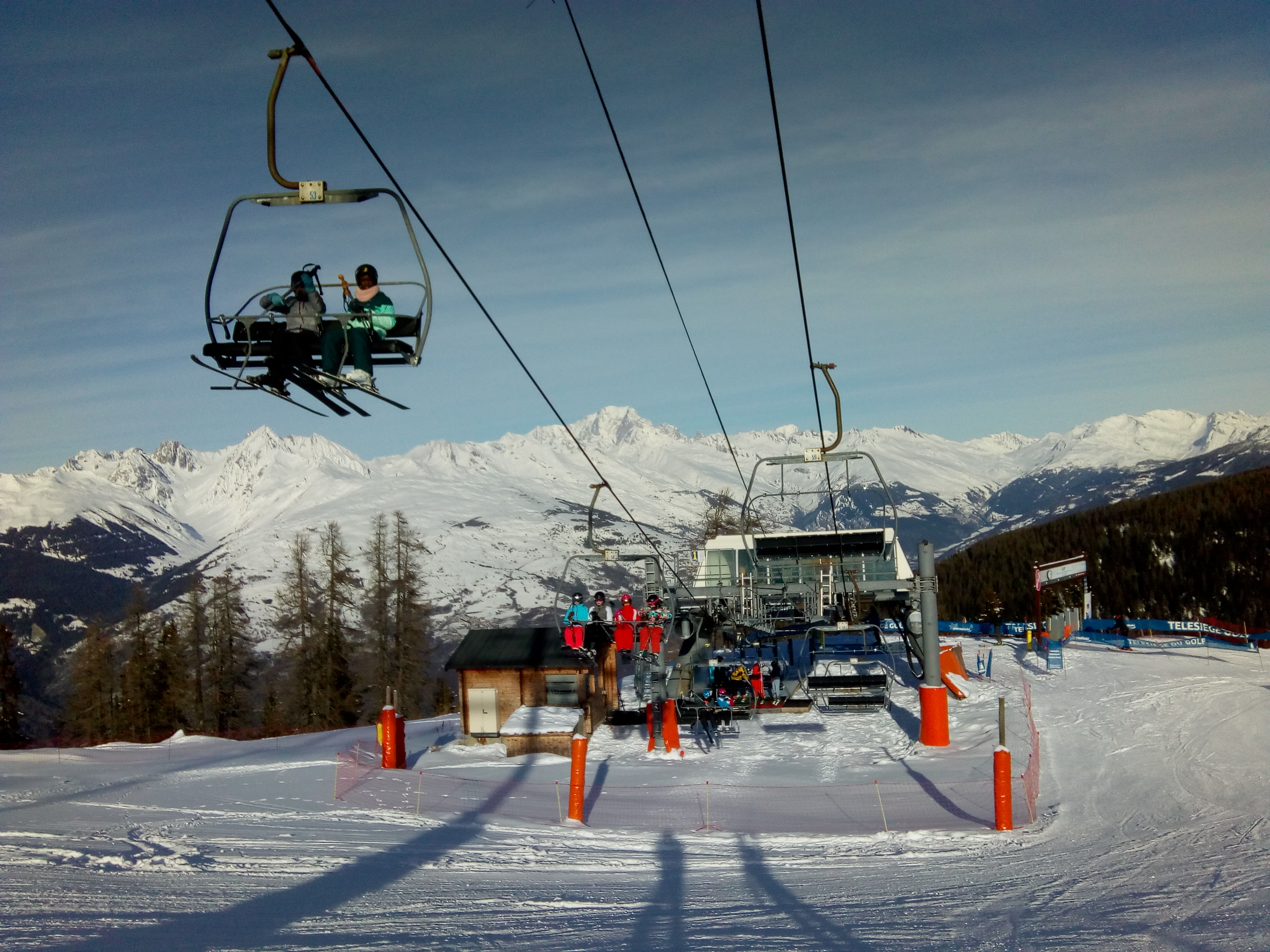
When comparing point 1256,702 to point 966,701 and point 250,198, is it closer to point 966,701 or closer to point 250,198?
point 966,701

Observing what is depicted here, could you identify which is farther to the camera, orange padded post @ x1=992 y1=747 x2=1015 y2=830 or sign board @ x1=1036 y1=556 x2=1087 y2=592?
sign board @ x1=1036 y1=556 x2=1087 y2=592

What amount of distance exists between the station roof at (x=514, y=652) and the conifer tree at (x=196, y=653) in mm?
27213

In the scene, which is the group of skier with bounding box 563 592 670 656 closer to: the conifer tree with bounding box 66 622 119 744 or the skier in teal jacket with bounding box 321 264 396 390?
the skier in teal jacket with bounding box 321 264 396 390

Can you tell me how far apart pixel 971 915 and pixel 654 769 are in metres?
12.0

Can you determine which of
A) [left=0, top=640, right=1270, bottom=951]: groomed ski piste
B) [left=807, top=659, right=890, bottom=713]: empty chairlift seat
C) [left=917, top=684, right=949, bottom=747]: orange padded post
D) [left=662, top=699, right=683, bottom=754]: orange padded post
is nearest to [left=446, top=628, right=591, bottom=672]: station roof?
[left=0, top=640, right=1270, bottom=951]: groomed ski piste

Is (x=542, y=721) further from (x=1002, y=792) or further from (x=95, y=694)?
(x=95, y=694)

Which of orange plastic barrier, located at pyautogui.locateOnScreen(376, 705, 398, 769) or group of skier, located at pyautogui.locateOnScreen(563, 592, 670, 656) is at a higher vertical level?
group of skier, located at pyautogui.locateOnScreen(563, 592, 670, 656)

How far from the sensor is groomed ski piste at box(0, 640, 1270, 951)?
28.4 ft

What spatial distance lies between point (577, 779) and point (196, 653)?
43.8 metres

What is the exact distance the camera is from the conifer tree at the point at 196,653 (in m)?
50.3

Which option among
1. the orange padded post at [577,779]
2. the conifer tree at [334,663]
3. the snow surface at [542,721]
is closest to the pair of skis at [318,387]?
the orange padded post at [577,779]

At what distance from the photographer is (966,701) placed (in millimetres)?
25391

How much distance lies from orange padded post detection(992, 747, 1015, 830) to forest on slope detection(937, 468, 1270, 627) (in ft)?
331

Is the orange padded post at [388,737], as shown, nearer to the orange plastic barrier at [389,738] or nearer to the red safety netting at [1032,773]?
the orange plastic barrier at [389,738]
